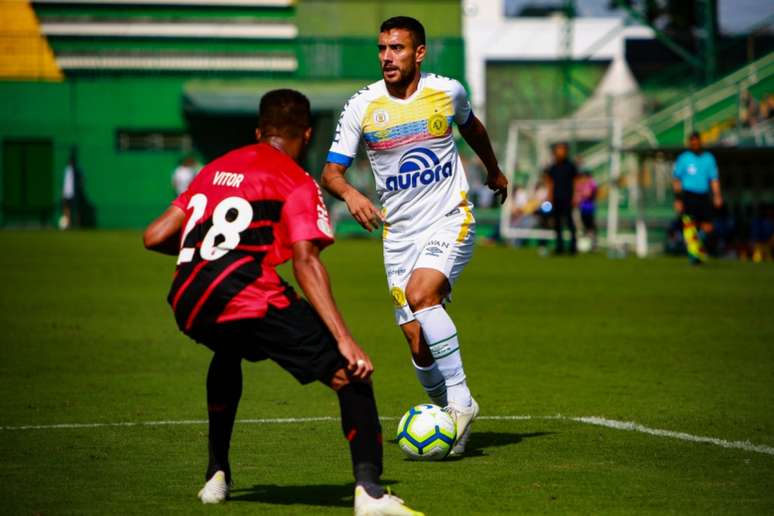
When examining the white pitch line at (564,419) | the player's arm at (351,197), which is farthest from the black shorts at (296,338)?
the white pitch line at (564,419)

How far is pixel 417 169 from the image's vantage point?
303 inches

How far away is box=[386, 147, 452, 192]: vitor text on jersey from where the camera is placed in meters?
7.67

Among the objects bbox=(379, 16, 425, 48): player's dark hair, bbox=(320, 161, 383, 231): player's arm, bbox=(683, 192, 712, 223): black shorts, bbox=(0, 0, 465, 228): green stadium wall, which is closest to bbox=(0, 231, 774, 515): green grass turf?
bbox=(320, 161, 383, 231): player's arm

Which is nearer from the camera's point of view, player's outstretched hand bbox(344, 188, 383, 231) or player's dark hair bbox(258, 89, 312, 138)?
player's dark hair bbox(258, 89, 312, 138)

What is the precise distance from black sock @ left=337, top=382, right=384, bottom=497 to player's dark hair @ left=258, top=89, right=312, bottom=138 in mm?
1102

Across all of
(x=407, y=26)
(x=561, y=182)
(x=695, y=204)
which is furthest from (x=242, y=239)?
(x=561, y=182)

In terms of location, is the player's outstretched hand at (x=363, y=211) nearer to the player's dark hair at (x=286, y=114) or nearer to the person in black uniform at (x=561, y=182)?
the player's dark hair at (x=286, y=114)

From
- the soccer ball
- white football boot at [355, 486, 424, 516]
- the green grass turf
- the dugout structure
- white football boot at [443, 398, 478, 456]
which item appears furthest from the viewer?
the dugout structure

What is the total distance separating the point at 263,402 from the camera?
31.3 feet

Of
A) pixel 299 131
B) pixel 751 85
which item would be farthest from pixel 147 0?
pixel 299 131

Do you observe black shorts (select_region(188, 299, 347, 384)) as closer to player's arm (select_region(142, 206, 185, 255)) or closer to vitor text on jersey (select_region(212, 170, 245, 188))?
player's arm (select_region(142, 206, 185, 255))

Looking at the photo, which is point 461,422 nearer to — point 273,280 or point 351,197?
point 351,197

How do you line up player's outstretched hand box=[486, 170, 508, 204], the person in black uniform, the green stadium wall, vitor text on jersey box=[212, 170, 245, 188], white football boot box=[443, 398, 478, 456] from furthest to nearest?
1. the green stadium wall
2. the person in black uniform
3. player's outstretched hand box=[486, 170, 508, 204]
4. white football boot box=[443, 398, 478, 456]
5. vitor text on jersey box=[212, 170, 245, 188]

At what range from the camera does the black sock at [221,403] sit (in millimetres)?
6031
